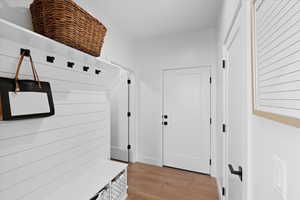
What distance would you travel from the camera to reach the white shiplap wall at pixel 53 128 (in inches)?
40.7

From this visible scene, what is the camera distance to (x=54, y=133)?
1.39 meters

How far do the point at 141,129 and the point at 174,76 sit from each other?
1.34m

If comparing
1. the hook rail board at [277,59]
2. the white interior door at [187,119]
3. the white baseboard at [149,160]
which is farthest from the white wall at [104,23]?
the white baseboard at [149,160]

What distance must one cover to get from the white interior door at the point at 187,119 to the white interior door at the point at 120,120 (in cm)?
86

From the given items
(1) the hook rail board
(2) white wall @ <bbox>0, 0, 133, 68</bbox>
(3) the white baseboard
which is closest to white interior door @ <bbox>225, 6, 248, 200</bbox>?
(1) the hook rail board

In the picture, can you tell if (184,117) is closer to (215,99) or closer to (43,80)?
(215,99)

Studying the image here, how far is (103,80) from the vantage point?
206cm

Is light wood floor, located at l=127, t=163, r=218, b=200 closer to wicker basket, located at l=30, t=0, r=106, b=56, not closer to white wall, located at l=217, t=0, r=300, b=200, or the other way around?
white wall, located at l=217, t=0, r=300, b=200

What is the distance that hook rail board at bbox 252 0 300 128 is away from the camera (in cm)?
39

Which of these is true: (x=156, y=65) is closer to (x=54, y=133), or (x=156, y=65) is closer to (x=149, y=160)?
(x=149, y=160)

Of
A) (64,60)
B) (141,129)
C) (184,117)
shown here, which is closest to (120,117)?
(141,129)

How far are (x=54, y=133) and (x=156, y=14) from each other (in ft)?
6.97

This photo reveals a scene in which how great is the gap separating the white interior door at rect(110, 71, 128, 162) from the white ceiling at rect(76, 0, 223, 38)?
1.00 meters

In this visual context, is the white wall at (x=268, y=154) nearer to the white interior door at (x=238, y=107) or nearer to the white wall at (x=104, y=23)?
the white interior door at (x=238, y=107)
